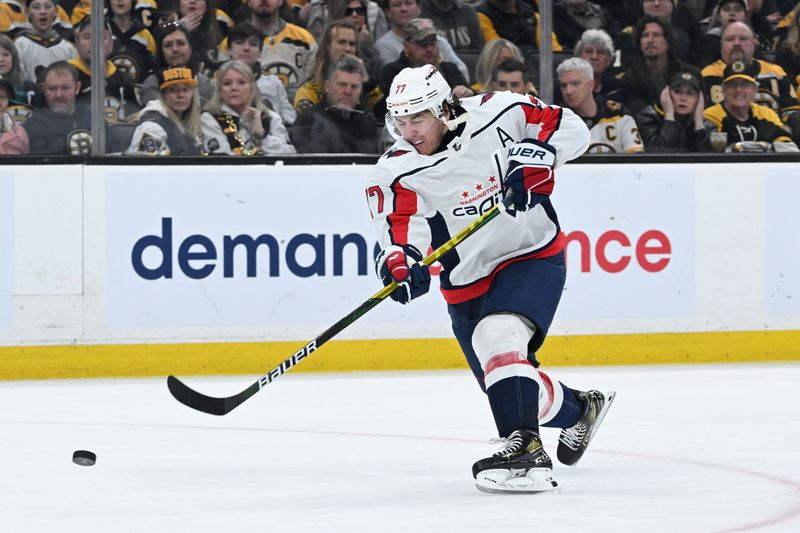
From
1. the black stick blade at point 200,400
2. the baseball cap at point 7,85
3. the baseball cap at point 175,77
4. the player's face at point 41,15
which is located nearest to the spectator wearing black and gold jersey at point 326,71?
the baseball cap at point 175,77

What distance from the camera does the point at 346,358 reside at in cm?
616

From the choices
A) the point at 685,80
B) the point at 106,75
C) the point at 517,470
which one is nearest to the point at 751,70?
the point at 685,80

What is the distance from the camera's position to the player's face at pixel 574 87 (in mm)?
6379

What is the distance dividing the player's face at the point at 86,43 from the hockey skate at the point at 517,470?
3.18m

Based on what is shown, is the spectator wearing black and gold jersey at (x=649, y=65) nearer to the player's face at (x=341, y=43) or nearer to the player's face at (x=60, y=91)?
the player's face at (x=341, y=43)

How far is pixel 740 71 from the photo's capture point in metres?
6.67

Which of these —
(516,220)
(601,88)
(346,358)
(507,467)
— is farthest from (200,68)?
(507,467)

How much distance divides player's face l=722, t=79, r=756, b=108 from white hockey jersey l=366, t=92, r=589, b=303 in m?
3.08

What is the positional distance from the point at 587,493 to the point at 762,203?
135 inches

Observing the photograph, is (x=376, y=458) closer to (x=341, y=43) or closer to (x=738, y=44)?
(x=341, y=43)

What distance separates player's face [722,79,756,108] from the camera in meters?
6.63

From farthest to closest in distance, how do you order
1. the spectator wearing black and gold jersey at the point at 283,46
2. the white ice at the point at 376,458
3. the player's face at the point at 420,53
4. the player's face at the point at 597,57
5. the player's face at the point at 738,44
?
the player's face at the point at 738,44, the player's face at the point at 597,57, the player's face at the point at 420,53, the spectator wearing black and gold jersey at the point at 283,46, the white ice at the point at 376,458

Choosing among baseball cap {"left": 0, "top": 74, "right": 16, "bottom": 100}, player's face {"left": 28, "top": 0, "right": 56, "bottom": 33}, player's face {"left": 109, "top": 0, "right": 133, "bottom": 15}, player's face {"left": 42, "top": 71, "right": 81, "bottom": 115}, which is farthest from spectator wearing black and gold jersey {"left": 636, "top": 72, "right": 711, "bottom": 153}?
baseball cap {"left": 0, "top": 74, "right": 16, "bottom": 100}

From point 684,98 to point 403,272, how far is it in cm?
339
